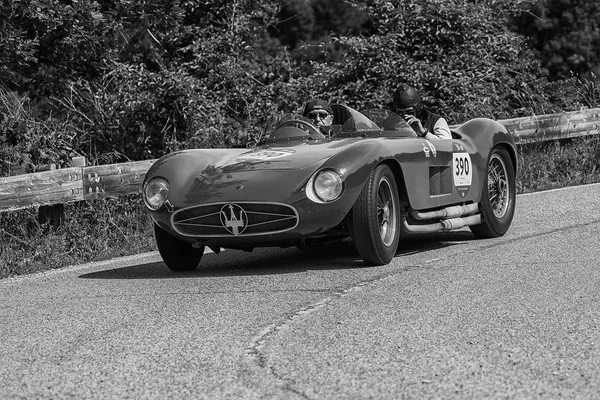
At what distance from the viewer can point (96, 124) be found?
15461 millimetres

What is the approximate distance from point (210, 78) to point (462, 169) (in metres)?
7.57

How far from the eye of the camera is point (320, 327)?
576 cm

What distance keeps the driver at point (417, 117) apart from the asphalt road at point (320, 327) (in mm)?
1164

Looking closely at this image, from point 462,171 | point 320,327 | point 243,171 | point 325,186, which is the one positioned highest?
point 243,171

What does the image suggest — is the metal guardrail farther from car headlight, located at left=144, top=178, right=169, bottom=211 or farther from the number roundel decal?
the number roundel decal

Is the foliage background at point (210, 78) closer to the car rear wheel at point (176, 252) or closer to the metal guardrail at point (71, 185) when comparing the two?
the metal guardrail at point (71, 185)

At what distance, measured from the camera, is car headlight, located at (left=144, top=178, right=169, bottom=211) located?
8.32 meters

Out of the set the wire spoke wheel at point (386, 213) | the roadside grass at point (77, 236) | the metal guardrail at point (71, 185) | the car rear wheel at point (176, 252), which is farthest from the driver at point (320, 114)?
the metal guardrail at point (71, 185)

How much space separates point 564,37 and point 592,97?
551 inches

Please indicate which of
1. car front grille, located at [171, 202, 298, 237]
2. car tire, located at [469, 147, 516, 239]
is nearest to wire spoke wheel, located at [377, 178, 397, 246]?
car front grille, located at [171, 202, 298, 237]

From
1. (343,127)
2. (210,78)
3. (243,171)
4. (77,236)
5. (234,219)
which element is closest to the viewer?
(234,219)

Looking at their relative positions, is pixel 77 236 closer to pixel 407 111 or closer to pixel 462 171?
pixel 407 111

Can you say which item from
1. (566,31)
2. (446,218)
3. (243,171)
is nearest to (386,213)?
(446,218)

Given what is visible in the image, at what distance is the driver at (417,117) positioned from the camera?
31.7ft
